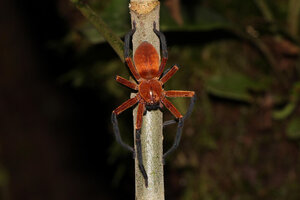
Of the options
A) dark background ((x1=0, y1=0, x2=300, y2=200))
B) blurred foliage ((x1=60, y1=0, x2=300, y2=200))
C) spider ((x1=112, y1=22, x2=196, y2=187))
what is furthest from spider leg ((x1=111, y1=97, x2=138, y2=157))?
blurred foliage ((x1=60, y1=0, x2=300, y2=200))

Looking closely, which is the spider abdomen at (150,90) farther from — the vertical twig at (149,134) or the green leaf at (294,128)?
the green leaf at (294,128)

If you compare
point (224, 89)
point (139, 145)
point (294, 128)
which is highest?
point (224, 89)

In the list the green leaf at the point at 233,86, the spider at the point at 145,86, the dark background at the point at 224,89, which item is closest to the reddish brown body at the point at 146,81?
the spider at the point at 145,86

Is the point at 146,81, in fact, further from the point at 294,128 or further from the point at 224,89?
the point at 294,128

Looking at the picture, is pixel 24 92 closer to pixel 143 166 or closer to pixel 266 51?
pixel 266 51

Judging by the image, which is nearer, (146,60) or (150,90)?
(146,60)

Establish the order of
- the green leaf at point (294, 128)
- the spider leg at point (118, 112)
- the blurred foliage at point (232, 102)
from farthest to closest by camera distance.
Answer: the blurred foliage at point (232, 102) → the green leaf at point (294, 128) → the spider leg at point (118, 112)

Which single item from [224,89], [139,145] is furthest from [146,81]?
[224,89]
